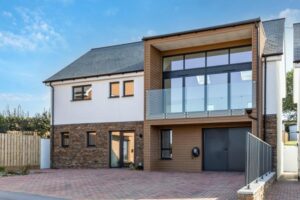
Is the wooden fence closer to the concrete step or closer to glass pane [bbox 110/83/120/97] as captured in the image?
glass pane [bbox 110/83/120/97]

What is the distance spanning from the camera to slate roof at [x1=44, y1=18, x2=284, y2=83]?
20.2 metres

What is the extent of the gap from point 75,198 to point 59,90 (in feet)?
45.5

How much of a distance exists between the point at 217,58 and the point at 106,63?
6977 mm

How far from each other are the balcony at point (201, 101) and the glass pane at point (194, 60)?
1.59m

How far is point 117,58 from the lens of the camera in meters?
24.1

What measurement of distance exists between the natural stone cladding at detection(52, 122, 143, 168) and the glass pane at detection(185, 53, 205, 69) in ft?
13.0

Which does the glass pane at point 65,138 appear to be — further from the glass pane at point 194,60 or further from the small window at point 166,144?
the glass pane at point 194,60

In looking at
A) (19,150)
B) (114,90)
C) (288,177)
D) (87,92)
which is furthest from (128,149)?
(288,177)

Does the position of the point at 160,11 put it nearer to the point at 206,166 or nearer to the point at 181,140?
the point at 181,140

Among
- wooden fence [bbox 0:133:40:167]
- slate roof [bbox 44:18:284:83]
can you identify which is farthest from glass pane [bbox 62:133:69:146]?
slate roof [bbox 44:18:284:83]

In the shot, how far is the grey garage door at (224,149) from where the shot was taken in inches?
763

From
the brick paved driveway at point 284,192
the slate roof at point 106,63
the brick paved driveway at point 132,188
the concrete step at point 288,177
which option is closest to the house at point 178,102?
the slate roof at point 106,63

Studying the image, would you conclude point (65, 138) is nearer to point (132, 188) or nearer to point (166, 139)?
point (166, 139)

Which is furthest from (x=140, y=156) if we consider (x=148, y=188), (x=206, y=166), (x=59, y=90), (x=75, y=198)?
(x=75, y=198)
